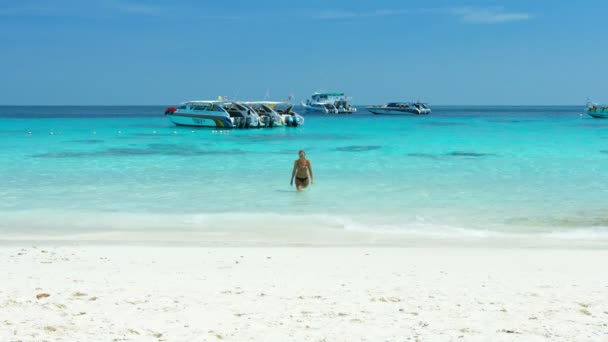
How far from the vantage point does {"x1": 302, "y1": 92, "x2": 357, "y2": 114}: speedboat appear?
340 ft

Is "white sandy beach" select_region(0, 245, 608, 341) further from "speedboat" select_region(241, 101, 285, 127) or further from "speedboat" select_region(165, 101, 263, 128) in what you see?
"speedboat" select_region(241, 101, 285, 127)

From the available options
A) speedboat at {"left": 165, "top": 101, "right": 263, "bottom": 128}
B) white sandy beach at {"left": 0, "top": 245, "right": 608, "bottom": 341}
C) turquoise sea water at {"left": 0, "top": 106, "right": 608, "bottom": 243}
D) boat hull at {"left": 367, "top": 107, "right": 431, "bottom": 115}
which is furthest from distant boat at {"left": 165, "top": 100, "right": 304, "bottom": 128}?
boat hull at {"left": 367, "top": 107, "right": 431, "bottom": 115}

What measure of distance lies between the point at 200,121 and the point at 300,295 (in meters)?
43.3

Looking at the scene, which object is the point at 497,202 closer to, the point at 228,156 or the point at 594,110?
the point at 228,156

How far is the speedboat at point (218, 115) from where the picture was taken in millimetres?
46219

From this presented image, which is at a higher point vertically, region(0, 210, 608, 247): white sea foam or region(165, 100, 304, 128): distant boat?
region(165, 100, 304, 128): distant boat

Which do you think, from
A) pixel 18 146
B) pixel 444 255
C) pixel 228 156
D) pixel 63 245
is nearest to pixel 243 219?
pixel 63 245

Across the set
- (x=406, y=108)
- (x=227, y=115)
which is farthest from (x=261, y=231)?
(x=406, y=108)

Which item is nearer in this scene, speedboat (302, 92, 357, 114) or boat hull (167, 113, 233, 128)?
boat hull (167, 113, 233, 128)

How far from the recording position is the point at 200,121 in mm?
47906

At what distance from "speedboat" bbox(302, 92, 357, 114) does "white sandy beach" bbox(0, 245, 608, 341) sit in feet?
316

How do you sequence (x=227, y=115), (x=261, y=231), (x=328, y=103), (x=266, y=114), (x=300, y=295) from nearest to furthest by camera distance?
(x=300, y=295), (x=261, y=231), (x=227, y=115), (x=266, y=114), (x=328, y=103)

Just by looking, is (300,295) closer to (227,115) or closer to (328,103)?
(227,115)

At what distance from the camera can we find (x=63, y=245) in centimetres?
837
